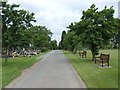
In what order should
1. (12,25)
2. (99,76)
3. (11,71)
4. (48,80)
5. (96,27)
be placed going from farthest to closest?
(96,27) < (12,25) < (11,71) < (99,76) < (48,80)

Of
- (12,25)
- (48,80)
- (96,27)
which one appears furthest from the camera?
(96,27)

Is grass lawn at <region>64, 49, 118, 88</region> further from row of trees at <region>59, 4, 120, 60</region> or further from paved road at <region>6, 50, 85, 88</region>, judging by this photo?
row of trees at <region>59, 4, 120, 60</region>

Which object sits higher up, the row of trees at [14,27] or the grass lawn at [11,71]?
the row of trees at [14,27]

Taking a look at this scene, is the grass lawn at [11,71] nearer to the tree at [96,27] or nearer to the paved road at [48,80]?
the paved road at [48,80]

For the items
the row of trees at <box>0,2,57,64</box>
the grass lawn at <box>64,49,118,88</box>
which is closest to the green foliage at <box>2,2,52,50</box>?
the row of trees at <box>0,2,57,64</box>

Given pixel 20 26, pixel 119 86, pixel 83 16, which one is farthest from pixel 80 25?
pixel 119 86

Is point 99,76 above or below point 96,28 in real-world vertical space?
below

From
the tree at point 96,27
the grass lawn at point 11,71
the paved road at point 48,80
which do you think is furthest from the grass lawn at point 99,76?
the tree at point 96,27

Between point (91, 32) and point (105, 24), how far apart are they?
1.65m

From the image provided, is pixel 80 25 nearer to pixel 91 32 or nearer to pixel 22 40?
pixel 91 32

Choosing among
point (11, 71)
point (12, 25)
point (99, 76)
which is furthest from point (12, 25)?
point (99, 76)

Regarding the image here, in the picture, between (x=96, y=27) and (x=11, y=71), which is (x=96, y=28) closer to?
(x=96, y=27)

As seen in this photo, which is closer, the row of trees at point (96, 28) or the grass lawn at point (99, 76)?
the grass lawn at point (99, 76)

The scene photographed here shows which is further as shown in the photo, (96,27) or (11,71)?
(96,27)
